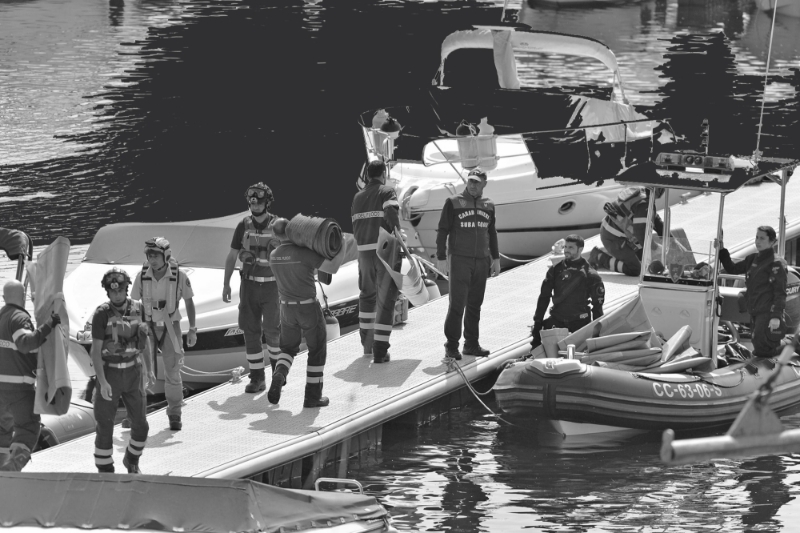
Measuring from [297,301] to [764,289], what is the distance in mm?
4305

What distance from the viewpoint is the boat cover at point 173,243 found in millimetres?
14133

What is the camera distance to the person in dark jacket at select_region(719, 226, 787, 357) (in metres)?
11.7

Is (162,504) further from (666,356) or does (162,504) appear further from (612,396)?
(666,356)

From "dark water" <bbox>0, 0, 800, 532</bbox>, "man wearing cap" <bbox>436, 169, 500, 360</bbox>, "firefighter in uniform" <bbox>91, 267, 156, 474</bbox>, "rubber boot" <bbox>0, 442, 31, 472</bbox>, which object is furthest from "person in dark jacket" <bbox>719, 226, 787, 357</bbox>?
"rubber boot" <bbox>0, 442, 31, 472</bbox>

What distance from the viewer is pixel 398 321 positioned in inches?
541

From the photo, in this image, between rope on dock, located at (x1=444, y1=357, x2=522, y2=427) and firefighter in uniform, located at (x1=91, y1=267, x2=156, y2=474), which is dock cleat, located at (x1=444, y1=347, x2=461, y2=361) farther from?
firefighter in uniform, located at (x1=91, y1=267, x2=156, y2=474)

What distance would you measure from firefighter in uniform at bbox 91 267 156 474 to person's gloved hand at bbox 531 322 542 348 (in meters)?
A: 4.29

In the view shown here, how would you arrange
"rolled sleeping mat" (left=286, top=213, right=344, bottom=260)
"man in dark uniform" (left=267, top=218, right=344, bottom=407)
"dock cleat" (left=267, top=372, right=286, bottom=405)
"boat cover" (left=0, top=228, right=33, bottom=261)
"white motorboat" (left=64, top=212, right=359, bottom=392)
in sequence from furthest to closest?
"white motorboat" (left=64, top=212, right=359, bottom=392) < "dock cleat" (left=267, top=372, right=286, bottom=405) < "boat cover" (left=0, top=228, right=33, bottom=261) < "man in dark uniform" (left=267, top=218, right=344, bottom=407) < "rolled sleeping mat" (left=286, top=213, right=344, bottom=260)

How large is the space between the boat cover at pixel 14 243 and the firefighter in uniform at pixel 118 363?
179cm

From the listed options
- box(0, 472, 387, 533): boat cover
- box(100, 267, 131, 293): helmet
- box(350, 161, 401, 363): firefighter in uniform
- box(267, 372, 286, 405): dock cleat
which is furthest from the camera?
box(350, 161, 401, 363): firefighter in uniform

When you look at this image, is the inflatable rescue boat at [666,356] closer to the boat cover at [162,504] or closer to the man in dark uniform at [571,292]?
the man in dark uniform at [571,292]

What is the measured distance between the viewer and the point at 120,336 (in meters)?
9.23

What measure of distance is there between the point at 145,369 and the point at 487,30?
13.0m

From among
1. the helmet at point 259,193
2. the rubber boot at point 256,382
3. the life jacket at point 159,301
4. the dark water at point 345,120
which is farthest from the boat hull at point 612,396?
the life jacket at point 159,301
